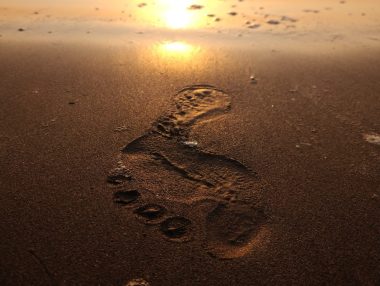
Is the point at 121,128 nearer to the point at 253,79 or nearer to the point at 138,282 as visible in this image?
the point at 138,282

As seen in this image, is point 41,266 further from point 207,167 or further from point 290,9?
point 290,9

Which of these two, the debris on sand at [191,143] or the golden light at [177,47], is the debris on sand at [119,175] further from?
the golden light at [177,47]

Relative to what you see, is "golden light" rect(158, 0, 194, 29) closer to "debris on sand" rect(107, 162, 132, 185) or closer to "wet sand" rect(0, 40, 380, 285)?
"wet sand" rect(0, 40, 380, 285)

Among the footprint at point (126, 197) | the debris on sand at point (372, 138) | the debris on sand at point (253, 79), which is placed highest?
the debris on sand at point (253, 79)

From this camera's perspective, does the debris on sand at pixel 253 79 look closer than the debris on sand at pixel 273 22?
Yes

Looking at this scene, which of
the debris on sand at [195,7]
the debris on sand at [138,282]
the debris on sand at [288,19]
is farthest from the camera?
the debris on sand at [195,7]

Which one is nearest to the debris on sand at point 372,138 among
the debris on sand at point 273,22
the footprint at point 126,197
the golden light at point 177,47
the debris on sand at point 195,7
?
the footprint at point 126,197

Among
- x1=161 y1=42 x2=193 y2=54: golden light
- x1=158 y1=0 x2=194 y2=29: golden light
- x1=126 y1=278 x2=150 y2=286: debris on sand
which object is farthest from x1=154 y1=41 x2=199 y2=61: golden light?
x1=126 y1=278 x2=150 y2=286: debris on sand

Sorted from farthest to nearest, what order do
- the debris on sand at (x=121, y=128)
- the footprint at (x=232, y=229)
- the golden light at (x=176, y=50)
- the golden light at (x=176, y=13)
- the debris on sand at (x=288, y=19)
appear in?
1. the debris on sand at (x=288, y=19)
2. the golden light at (x=176, y=13)
3. the golden light at (x=176, y=50)
4. the debris on sand at (x=121, y=128)
5. the footprint at (x=232, y=229)
